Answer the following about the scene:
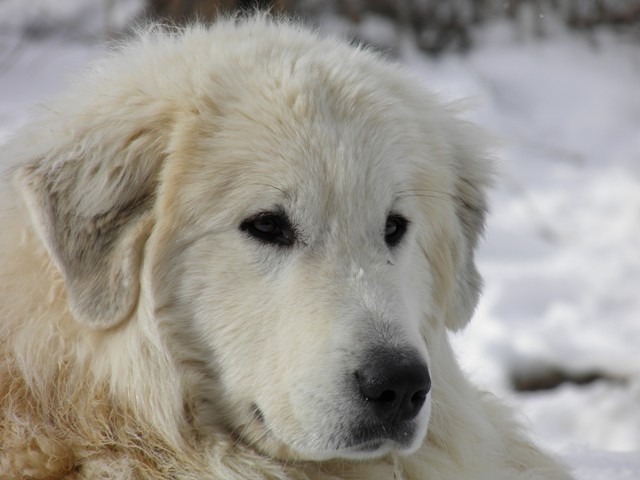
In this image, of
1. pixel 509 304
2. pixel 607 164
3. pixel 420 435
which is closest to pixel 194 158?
pixel 420 435

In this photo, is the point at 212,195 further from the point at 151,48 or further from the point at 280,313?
the point at 151,48

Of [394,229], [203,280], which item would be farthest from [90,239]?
[394,229]

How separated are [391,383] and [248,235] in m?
0.68

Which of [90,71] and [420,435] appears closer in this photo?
[420,435]

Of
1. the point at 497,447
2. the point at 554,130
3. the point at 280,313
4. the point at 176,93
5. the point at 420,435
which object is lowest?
the point at 554,130

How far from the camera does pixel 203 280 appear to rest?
314cm

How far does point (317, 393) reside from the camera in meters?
2.89

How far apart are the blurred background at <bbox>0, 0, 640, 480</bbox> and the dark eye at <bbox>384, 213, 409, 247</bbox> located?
87 centimetres

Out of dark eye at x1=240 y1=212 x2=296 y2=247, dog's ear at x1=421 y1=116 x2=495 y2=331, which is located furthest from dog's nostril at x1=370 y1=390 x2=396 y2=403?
dog's ear at x1=421 y1=116 x2=495 y2=331

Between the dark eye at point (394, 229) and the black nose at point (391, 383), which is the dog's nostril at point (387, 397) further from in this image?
the dark eye at point (394, 229)

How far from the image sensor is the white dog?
2992 mm

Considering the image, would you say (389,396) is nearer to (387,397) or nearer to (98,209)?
(387,397)

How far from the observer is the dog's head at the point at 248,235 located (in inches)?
116

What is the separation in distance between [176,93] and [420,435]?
1.34m
